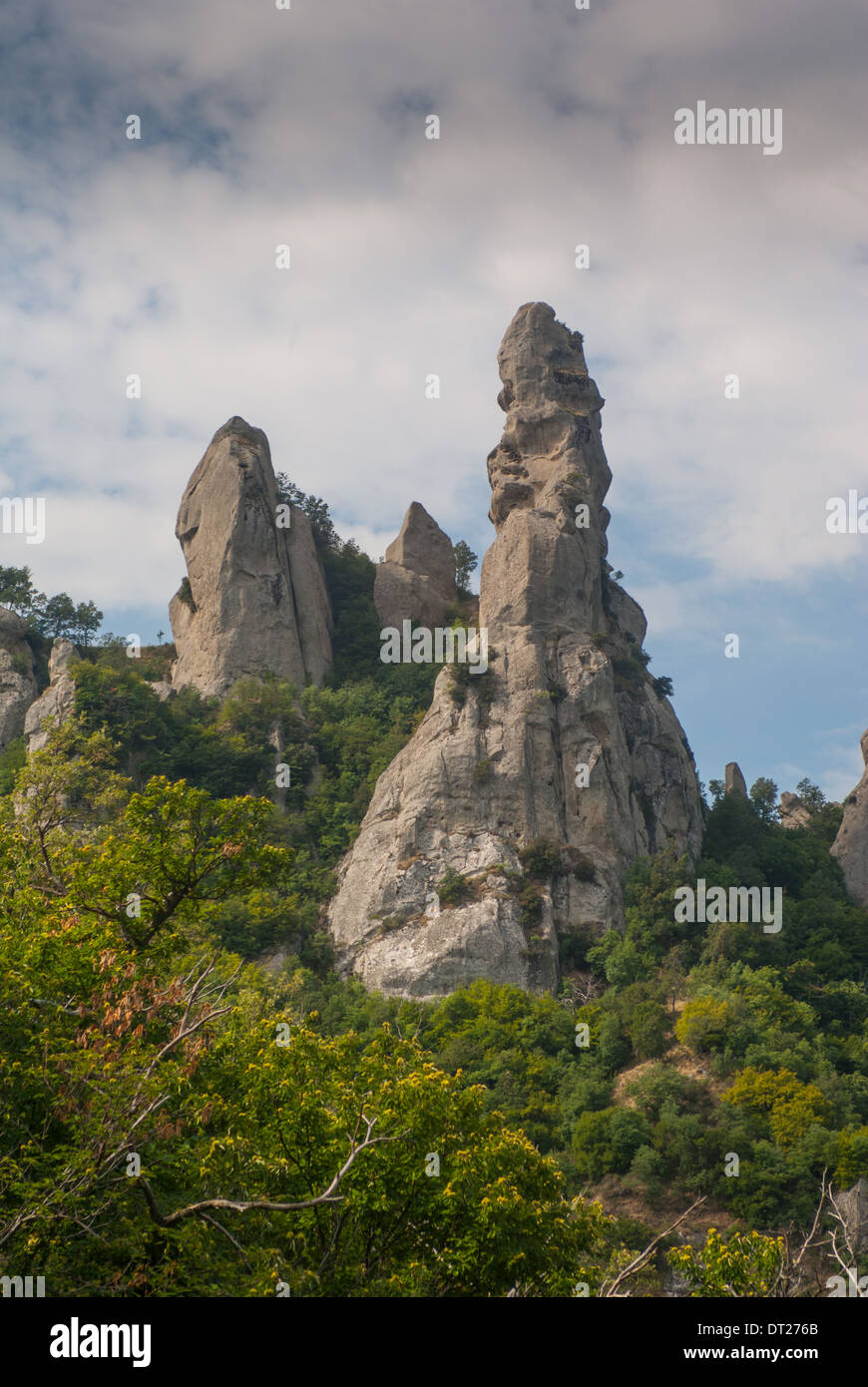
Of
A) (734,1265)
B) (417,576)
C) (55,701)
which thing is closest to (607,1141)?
(734,1265)

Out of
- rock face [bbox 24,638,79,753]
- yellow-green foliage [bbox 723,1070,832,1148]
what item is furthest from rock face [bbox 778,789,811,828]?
rock face [bbox 24,638,79,753]

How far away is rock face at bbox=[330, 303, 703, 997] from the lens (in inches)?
2029

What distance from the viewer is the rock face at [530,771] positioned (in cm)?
Result: 5153

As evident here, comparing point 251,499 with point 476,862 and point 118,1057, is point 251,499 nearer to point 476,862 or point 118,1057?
point 476,862

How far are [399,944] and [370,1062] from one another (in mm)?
32299

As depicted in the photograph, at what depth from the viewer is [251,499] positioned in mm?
71000

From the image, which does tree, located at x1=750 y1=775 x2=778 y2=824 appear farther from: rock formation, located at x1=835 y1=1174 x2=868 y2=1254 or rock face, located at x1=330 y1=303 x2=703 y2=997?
rock formation, located at x1=835 y1=1174 x2=868 y2=1254

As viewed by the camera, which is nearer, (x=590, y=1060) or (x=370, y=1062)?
(x=370, y=1062)

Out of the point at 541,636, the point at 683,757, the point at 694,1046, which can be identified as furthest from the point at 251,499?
the point at 694,1046

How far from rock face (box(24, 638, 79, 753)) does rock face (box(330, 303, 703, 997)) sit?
1433 cm

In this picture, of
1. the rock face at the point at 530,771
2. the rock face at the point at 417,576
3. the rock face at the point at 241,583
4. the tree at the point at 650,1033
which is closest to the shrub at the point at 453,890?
the rock face at the point at 530,771

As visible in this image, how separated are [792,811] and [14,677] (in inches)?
1885

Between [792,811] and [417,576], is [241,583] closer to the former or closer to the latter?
[417,576]
